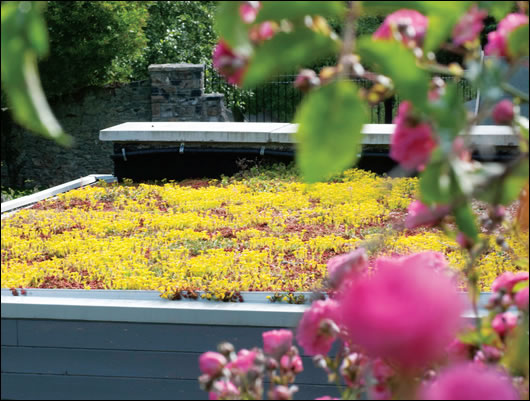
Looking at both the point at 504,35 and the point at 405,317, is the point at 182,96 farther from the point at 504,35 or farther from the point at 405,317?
the point at 405,317

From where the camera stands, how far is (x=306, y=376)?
2873 mm

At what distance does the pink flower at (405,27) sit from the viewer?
0.98 m

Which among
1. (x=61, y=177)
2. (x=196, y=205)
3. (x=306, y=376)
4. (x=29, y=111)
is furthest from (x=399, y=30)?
(x=61, y=177)

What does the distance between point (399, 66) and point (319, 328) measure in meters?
0.79

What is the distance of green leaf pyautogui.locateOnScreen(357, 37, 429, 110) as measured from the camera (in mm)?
799

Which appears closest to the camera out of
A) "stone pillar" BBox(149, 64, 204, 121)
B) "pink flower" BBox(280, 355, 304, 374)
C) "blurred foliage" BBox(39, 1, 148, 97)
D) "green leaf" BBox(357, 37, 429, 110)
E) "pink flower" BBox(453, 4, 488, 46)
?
"green leaf" BBox(357, 37, 429, 110)

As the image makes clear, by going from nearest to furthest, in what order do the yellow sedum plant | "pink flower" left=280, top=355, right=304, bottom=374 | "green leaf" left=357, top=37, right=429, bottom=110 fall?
"green leaf" left=357, top=37, right=429, bottom=110 < "pink flower" left=280, top=355, right=304, bottom=374 < the yellow sedum plant

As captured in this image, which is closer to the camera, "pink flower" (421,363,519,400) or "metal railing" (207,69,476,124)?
"pink flower" (421,363,519,400)

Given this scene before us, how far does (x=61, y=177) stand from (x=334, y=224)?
330 inches

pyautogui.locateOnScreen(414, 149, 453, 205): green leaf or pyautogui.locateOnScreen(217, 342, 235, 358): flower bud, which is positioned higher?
pyautogui.locateOnScreen(414, 149, 453, 205): green leaf

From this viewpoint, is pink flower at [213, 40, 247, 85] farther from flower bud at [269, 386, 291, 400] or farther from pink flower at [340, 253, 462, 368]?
flower bud at [269, 386, 291, 400]

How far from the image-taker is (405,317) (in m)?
0.65

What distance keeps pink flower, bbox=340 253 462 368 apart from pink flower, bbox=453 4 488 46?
19.2 inches

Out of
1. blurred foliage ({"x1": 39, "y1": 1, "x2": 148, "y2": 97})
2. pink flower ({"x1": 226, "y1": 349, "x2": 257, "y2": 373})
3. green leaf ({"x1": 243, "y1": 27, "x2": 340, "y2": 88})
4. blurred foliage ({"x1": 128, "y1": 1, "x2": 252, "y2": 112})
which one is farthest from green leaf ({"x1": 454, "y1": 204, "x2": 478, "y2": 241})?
blurred foliage ({"x1": 128, "y1": 1, "x2": 252, "y2": 112})
